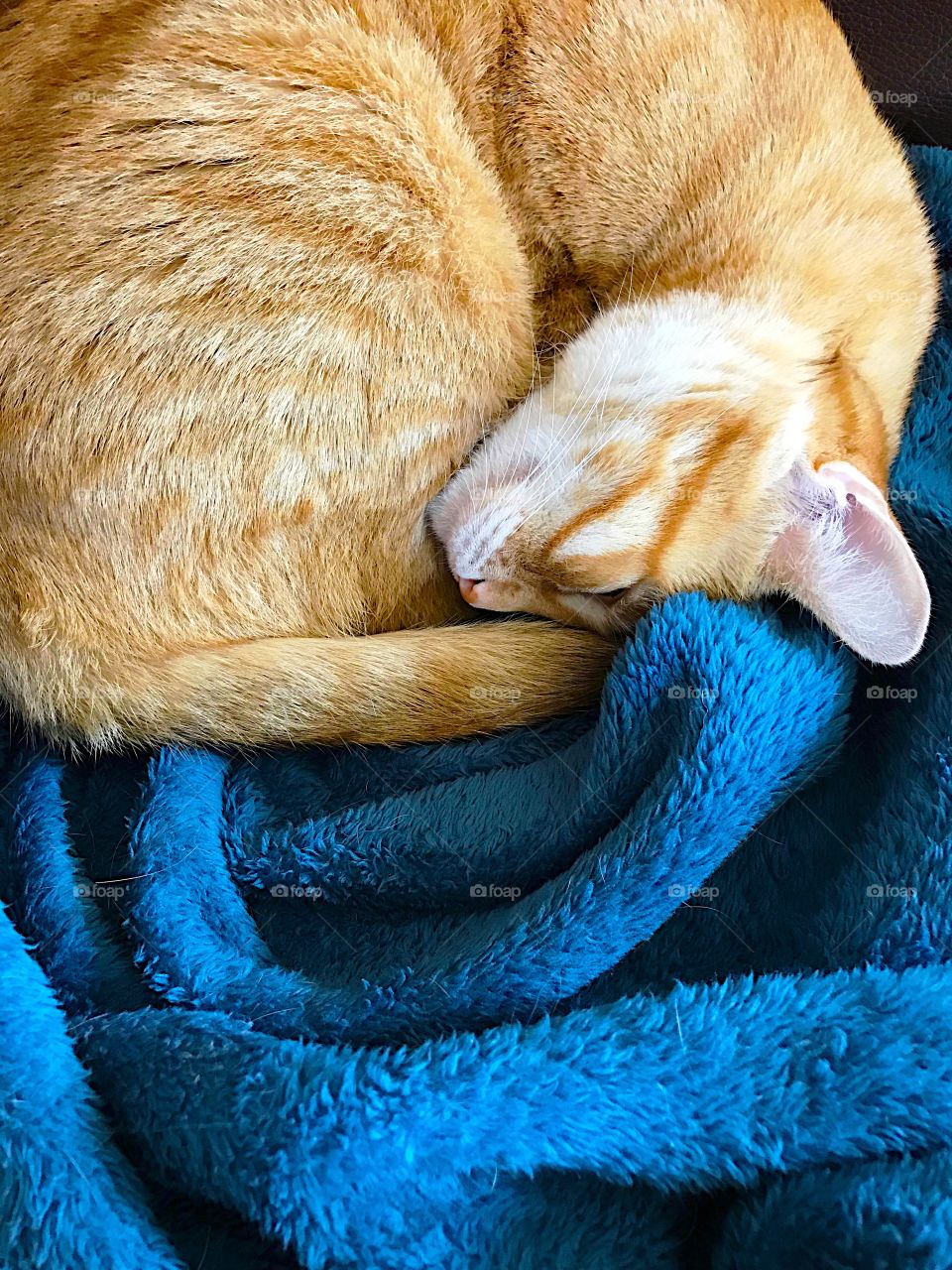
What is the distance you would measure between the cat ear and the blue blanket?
0.05m

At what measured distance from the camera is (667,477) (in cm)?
126

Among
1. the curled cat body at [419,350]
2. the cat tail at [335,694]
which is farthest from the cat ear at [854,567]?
the cat tail at [335,694]

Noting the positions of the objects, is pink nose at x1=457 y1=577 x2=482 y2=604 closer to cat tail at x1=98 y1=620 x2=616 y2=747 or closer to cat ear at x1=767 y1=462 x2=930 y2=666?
cat tail at x1=98 y1=620 x2=616 y2=747

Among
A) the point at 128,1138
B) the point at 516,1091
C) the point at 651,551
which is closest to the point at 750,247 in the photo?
the point at 651,551

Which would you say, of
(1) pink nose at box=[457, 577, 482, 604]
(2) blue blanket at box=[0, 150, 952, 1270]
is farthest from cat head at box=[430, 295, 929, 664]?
(2) blue blanket at box=[0, 150, 952, 1270]

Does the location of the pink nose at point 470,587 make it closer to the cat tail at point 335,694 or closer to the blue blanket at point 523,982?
the cat tail at point 335,694

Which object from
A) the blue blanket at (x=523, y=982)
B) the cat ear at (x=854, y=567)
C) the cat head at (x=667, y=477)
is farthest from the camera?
the cat head at (x=667, y=477)

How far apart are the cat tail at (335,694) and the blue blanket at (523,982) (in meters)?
0.04

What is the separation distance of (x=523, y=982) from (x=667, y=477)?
638 mm

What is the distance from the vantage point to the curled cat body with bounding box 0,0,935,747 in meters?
1.12

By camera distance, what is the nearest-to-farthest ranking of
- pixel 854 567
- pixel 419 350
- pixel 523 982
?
pixel 523 982 → pixel 854 567 → pixel 419 350

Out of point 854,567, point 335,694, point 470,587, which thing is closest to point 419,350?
point 470,587

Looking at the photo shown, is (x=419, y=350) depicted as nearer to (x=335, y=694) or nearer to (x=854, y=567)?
(x=335, y=694)

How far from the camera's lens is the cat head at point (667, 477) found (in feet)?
4.06
